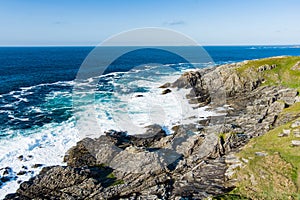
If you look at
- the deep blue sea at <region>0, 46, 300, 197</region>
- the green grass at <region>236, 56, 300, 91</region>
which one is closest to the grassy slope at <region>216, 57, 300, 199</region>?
the deep blue sea at <region>0, 46, 300, 197</region>

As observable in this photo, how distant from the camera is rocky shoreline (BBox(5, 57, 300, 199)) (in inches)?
886

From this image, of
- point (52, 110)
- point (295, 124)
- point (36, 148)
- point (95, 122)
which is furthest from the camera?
point (52, 110)

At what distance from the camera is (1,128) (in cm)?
4031

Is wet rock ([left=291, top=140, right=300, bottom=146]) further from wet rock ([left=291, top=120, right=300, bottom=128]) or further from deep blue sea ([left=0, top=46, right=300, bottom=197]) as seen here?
deep blue sea ([left=0, top=46, right=300, bottom=197])

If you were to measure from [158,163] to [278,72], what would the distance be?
1766 inches

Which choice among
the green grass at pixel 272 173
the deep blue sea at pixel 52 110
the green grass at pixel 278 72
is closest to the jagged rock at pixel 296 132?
the green grass at pixel 272 173

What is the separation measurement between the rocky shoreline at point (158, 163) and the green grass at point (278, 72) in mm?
11858

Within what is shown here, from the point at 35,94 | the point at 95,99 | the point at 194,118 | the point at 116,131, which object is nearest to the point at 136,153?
the point at 116,131

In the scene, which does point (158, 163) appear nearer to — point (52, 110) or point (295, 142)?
point (295, 142)

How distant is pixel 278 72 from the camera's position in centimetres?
5891

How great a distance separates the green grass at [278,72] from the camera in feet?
177

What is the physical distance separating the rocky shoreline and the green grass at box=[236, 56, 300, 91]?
11858 millimetres

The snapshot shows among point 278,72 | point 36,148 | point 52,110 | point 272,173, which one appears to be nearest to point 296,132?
point 272,173

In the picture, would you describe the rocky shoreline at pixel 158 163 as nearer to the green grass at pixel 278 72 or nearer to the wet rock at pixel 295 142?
the wet rock at pixel 295 142
